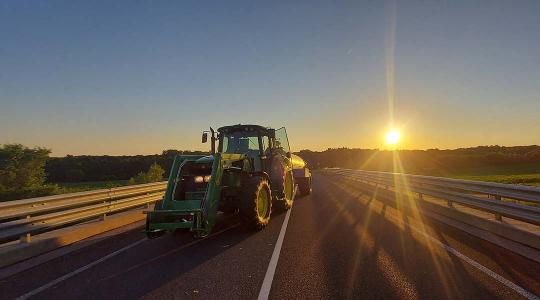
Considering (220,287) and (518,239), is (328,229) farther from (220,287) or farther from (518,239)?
(220,287)

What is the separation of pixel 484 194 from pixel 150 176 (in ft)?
67.3

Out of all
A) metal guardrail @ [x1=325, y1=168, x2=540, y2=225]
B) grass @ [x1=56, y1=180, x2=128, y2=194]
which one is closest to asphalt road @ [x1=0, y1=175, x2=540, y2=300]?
metal guardrail @ [x1=325, y1=168, x2=540, y2=225]

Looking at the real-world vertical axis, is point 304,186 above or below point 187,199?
below

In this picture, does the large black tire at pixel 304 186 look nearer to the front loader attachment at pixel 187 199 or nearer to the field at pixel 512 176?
the front loader attachment at pixel 187 199

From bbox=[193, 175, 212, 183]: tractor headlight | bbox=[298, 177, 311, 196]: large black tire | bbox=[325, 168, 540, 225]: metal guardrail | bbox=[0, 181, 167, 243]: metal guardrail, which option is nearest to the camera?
bbox=[325, 168, 540, 225]: metal guardrail

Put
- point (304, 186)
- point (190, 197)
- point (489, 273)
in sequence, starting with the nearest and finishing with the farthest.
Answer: point (489, 273)
point (190, 197)
point (304, 186)

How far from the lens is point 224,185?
9180 mm

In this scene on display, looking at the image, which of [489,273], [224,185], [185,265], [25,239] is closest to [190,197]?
[224,185]

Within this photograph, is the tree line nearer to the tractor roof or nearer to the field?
the field

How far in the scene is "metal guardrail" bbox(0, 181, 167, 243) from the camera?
7.11 meters

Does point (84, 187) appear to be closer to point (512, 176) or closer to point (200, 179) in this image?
point (200, 179)

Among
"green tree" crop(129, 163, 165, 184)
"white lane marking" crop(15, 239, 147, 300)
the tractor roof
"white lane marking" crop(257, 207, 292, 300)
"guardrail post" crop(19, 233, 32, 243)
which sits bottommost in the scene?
"white lane marking" crop(15, 239, 147, 300)

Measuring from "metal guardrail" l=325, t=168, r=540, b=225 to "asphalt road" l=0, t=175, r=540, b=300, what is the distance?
2.75 ft

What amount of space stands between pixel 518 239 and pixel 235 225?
6615 millimetres
